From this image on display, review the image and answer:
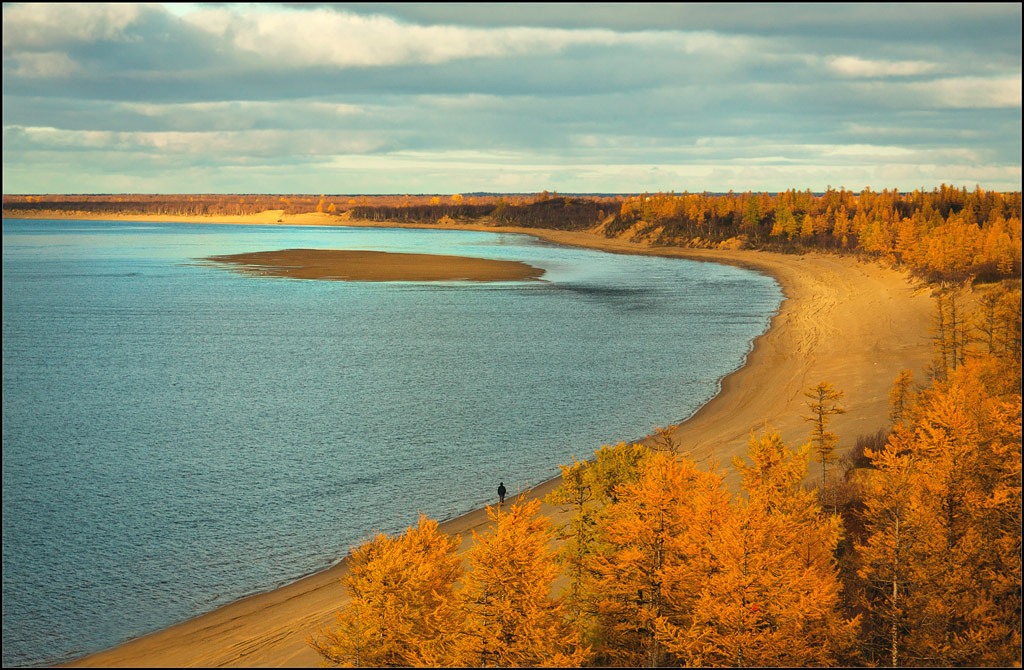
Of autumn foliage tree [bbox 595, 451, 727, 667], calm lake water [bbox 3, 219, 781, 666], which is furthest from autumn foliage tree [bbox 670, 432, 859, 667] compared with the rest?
calm lake water [bbox 3, 219, 781, 666]

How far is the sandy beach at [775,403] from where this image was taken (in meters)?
27.2

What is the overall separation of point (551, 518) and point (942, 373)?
29.5m

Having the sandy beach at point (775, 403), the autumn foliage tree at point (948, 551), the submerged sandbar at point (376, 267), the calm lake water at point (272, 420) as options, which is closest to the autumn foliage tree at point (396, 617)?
the sandy beach at point (775, 403)

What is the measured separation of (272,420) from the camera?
52.5 metres

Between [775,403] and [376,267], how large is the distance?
11192 centimetres

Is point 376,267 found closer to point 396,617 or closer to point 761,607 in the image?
point 396,617

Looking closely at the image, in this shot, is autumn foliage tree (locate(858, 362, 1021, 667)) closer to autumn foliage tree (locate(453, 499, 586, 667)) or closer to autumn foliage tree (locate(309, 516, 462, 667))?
autumn foliage tree (locate(453, 499, 586, 667))

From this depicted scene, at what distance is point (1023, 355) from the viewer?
143ft

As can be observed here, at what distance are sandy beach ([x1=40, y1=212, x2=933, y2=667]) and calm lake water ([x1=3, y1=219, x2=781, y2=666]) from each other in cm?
138

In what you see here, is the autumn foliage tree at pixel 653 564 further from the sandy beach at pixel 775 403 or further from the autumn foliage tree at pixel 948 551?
the sandy beach at pixel 775 403

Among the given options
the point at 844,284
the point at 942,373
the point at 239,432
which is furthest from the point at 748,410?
the point at 844,284

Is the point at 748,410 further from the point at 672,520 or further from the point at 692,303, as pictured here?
the point at 692,303

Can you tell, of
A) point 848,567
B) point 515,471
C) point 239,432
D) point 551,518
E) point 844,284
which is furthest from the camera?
point 844,284

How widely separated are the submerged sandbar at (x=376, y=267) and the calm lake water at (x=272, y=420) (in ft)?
94.4
